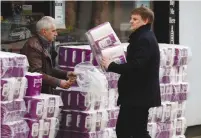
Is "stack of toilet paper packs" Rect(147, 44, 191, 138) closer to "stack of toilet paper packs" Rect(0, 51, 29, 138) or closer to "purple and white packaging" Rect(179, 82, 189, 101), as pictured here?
"purple and white packaging" Rect(179, 82, 189, 101)

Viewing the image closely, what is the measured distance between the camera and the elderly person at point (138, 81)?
6398mm

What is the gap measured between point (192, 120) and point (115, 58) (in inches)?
149

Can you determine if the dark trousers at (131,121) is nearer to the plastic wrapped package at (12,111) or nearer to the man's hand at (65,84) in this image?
the man's hand at (65,84)

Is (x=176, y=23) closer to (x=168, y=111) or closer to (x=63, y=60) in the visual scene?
(x=168, y=111)

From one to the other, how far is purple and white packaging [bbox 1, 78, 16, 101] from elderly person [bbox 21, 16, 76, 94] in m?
0.69

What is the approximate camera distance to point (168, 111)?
8.27 m

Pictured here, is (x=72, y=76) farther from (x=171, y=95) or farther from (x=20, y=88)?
(x=171, y=95)

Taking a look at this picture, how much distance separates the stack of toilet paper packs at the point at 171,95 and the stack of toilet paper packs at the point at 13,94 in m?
2.09

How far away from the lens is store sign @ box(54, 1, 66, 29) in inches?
329

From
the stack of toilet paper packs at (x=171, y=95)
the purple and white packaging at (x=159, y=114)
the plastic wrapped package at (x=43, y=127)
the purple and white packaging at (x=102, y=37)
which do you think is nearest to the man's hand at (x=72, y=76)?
the plastic wrapped package at (x=43, y=127)

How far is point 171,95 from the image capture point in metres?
8.30

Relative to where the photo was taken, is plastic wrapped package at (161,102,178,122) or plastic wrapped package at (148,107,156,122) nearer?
plastic wrapped package at (148,107,156,122)

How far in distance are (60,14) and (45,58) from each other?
1.44 metres

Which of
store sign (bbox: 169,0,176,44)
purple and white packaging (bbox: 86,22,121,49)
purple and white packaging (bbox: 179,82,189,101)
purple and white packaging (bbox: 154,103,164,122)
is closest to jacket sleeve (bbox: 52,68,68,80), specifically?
purple and white packaging (bbox: 86,22,121,49)
